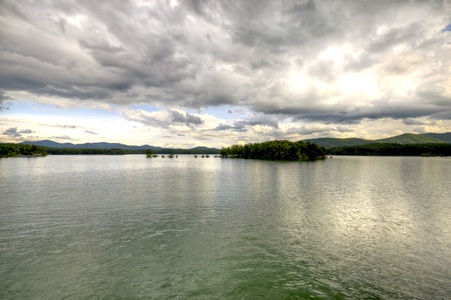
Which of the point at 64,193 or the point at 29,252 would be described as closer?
the point at 29,252

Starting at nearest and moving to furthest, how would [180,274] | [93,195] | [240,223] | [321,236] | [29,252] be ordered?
[180,274], [29,252], [321,236], [240,223], [93,195]

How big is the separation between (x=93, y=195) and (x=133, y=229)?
87.3 ft

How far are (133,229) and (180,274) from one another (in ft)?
41.0

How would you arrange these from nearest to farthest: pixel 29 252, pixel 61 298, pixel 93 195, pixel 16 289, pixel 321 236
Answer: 1. pixel 61 298
2. pixel 16 289
3. pixel 29 252
4. pixel 321 236
5. pixel 93 195

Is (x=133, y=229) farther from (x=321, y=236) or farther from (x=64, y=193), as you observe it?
(x=64, y=193)

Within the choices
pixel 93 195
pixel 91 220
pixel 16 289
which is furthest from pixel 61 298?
pixel 93 195

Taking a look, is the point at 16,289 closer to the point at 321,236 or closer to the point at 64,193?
the point at 321,236

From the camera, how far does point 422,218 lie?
34.5 metres

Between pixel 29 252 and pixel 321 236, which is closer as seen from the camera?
pixel 29 252

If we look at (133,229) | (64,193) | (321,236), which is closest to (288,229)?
(321,236)

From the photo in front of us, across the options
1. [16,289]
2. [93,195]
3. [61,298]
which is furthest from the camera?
[93,195]

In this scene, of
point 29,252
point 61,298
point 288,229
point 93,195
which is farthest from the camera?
point 93,195

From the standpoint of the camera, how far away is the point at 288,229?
29297mm

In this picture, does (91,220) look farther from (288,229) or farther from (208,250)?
(288,229)
